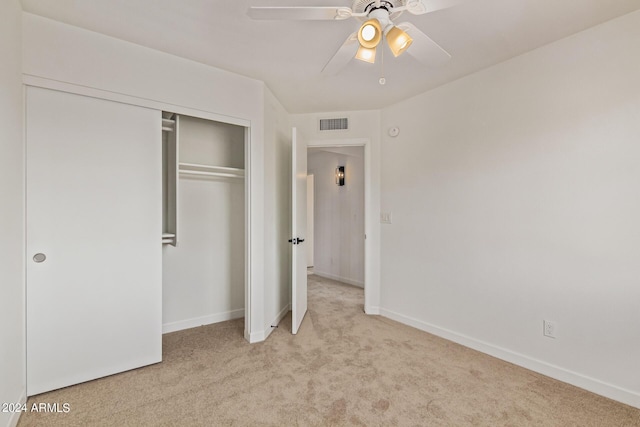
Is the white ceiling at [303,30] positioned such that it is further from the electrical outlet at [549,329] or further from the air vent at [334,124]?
the electrical outlet at [549,329]

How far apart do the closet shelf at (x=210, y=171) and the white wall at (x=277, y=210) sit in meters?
0.39

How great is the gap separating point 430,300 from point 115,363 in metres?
2.70

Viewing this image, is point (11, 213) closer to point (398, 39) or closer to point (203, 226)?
point (203, 226)

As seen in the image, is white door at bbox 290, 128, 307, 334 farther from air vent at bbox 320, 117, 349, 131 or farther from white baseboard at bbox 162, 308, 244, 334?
white baseboard at bbox 162, 308, 244, 334

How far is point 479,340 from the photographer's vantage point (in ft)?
8.59

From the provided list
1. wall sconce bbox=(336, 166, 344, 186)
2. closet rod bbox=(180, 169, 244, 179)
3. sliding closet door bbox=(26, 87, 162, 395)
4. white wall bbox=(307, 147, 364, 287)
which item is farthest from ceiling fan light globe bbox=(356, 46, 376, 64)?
wall sconce bbox=(336, 166, 344, 186)

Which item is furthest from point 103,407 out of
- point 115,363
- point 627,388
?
point 627,388

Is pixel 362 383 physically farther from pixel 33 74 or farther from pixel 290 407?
pixel 33 74

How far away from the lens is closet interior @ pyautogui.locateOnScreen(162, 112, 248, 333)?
2.95m

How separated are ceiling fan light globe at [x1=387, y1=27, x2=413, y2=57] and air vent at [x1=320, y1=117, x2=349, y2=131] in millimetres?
2020

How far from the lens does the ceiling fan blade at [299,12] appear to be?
1.35 m

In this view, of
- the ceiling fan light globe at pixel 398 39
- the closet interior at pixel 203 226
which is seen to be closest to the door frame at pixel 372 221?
the closet interior at pixel 203 226

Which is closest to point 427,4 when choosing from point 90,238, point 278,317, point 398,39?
point 398,39

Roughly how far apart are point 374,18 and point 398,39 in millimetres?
157
